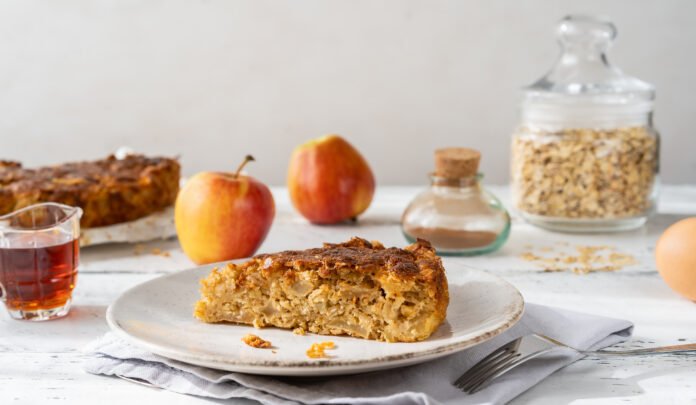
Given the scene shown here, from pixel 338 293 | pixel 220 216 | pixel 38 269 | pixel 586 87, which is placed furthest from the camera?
pixel 586 87

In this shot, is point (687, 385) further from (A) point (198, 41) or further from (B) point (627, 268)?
(A) point (198, 41)

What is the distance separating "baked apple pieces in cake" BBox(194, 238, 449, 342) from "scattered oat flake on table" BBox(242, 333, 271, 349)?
0.07m

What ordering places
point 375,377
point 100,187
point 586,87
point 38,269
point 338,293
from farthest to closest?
point 586,87 < point 100,187 < point 38,269 < point 338,293 < point 375,377

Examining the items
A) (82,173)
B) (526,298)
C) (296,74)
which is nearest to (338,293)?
(526,298)

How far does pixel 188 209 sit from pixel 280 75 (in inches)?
50.7

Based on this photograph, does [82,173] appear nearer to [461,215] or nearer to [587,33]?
[461,215]

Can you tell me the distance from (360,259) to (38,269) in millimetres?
603

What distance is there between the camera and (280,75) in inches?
121

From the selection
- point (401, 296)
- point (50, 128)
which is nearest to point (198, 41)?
point (50, 128)

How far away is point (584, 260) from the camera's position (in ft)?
6.24

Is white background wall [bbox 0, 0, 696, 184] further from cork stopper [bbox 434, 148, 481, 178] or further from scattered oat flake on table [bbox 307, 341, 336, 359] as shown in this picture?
scattered oat flake on table [bbox 307, 341, 336, 359]

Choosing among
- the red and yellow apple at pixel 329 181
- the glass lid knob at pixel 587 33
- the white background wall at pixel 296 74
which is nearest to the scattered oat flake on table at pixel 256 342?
the red and yellow apple at pixel 329 181

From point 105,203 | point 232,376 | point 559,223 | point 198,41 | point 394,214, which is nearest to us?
point 232,376

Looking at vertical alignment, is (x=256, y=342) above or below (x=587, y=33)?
below
